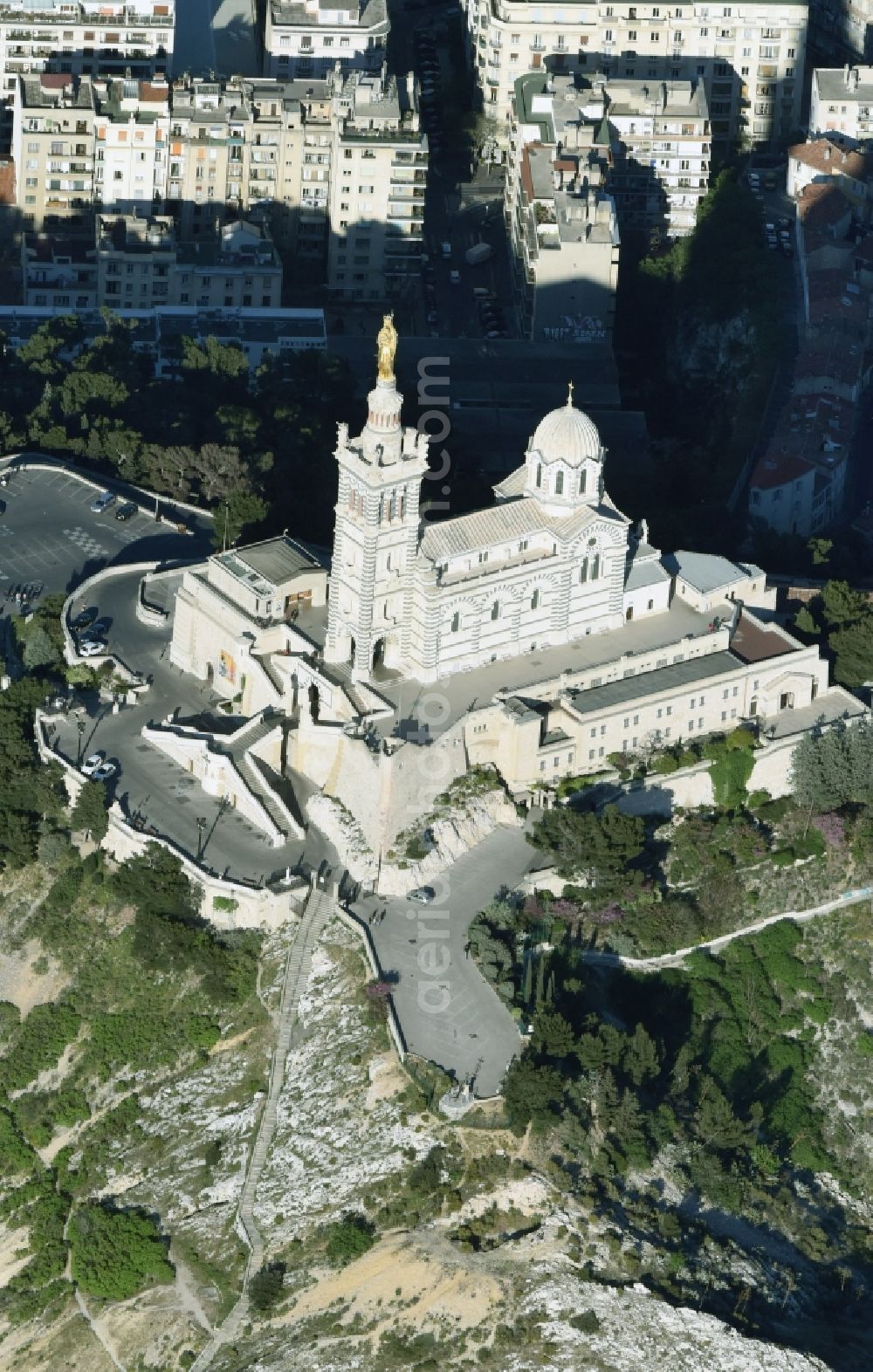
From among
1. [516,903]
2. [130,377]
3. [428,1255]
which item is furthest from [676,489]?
[428,1255]

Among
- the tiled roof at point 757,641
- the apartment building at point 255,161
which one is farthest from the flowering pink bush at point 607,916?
the apartment building at point 255,161

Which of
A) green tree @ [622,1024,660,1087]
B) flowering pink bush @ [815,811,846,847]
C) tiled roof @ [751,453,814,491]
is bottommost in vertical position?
green tree @ [622,1024,660,1087]

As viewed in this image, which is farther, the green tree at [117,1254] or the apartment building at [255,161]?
the apartment building at [255,161]

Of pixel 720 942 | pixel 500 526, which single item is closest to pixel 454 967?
pixel 720 942

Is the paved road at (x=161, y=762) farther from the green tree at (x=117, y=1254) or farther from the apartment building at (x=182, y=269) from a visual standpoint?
the apartment building at (x=182, y=269)

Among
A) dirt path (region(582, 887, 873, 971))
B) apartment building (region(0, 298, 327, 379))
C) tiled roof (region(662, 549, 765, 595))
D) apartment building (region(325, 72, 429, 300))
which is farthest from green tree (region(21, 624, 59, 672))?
apartment building (region(325, 72, 429, 300))

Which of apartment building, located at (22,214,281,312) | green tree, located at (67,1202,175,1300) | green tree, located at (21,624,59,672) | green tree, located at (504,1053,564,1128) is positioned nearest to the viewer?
green tree, located at (504,1053,564,1128)

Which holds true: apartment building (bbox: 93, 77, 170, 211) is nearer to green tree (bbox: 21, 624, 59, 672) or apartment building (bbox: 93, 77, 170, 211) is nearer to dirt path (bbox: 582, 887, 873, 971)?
green tree (bbox: 21, 624, 59, 672)
